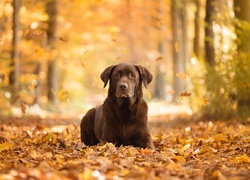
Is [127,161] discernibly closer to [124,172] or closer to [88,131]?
[124,172]

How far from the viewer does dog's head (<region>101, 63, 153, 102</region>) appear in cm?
709

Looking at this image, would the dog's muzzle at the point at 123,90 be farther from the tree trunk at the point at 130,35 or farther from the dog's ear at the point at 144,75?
the tree trunk at the point at 130,35

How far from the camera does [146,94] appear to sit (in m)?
11.4

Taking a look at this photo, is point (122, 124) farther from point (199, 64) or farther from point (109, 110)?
point (199, 64)

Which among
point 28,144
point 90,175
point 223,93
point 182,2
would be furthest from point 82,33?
point 90,175

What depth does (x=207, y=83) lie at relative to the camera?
14.3 m

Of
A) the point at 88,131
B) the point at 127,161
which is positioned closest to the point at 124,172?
the point at 127,161

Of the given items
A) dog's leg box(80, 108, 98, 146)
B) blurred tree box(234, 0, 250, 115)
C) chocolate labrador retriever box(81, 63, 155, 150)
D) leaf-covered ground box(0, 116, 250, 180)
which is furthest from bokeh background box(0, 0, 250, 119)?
leaf-covered ground box(0, 116, 250, 180)

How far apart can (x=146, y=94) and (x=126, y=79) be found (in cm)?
425

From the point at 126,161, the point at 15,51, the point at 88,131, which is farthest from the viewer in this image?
the point at 15,51

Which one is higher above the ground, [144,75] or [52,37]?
[52,37]

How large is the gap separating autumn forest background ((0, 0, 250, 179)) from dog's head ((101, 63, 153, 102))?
0.86 m

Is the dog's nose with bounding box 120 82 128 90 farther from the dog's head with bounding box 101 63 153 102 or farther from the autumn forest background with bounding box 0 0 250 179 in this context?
the autumn forest background with bounding box 0 0 250 179

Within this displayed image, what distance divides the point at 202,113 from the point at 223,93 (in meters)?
1.50
